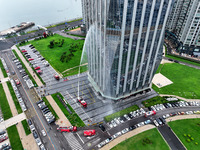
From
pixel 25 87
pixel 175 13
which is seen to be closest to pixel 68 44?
pixel 25 87

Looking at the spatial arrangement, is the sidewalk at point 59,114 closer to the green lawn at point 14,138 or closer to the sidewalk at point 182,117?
the green lawn at point 14,138

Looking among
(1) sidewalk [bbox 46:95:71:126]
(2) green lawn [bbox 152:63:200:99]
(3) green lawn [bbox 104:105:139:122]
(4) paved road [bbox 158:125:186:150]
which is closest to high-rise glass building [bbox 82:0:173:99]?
(3) green lawn [bbox 104:105:139:122]

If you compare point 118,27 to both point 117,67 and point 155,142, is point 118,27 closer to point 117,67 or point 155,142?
point 117,67

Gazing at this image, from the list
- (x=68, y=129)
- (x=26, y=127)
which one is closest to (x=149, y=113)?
(x=68, y=129)

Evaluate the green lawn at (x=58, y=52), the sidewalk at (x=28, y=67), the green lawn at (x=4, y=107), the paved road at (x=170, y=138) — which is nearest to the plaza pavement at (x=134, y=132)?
the paved road at (x=170, y=138)

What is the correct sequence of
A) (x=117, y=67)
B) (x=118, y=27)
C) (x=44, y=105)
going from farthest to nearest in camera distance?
(x=44, y=105) → (x=117, y=67) → (x=118, y=27)

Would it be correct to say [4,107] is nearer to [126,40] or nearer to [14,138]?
[14,138]
